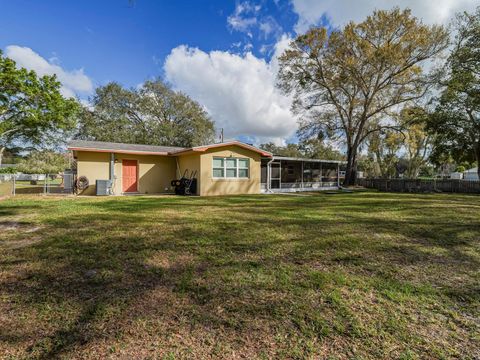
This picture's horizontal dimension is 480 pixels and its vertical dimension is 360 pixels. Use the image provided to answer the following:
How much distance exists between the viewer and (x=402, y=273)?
3.26 metres

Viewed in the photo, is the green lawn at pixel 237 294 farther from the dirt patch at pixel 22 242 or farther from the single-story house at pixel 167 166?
→ the single-story house at pixel 167 166

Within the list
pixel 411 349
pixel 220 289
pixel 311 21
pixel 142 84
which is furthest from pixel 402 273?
pixel 142 84

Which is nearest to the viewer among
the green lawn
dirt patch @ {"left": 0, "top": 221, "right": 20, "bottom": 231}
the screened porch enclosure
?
the green lawn

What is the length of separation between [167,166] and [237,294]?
1344 cm

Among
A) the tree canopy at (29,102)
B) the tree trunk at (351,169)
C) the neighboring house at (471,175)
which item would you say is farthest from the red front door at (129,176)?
the neighboring house at (471,175)

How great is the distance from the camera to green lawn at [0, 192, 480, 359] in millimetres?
1933

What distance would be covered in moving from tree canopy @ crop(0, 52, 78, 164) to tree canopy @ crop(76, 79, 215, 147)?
175 inches

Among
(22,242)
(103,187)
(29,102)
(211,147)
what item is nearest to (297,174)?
(211,147)

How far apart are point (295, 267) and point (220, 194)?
35.0 feet

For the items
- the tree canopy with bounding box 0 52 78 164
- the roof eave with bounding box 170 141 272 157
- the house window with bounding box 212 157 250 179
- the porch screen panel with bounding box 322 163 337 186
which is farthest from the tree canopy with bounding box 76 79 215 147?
the house window with bounding box 212 157 250 179

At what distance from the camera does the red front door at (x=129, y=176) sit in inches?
551

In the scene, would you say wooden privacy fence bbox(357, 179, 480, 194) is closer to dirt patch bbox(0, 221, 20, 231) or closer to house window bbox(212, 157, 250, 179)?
house window bbox(212, 157, 250, 179)

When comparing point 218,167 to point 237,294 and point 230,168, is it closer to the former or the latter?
point 230,168

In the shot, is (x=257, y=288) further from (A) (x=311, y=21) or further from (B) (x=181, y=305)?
(A) (x=311, y=21)
